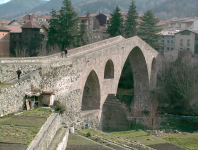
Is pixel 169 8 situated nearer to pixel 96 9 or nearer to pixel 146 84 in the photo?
pixel 96 9

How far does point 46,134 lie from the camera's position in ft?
34.1

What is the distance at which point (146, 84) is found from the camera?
34.2 meters

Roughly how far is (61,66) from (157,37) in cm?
2805

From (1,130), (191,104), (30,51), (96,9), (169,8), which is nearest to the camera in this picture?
(1,130)

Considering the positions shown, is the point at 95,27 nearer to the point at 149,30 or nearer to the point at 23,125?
the point at 149,30

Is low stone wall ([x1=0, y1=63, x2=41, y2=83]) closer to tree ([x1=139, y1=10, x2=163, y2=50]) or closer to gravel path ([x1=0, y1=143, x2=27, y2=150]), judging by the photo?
gravel path ([x1=0, y1=143, x2=27, y2=150])

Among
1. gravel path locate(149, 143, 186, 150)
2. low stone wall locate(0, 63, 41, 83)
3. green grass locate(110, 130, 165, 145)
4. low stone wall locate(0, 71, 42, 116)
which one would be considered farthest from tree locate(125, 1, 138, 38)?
low stone wall locate(0, 71, 42, 116)

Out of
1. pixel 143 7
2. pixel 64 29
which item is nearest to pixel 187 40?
pixel 64 29

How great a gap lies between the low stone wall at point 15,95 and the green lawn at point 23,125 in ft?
1.21

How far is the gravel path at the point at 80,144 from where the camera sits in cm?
1262

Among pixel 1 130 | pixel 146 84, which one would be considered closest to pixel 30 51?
pixel 146 84

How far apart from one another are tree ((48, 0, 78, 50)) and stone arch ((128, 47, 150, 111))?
28.8 ft

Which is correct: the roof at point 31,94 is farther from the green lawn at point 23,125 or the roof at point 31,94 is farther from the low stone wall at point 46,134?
the low stone wall at point 46,134

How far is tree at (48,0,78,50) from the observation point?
37750 mm
